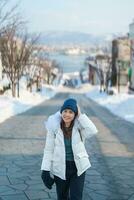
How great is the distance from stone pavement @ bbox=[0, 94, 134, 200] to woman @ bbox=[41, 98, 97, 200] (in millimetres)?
1804

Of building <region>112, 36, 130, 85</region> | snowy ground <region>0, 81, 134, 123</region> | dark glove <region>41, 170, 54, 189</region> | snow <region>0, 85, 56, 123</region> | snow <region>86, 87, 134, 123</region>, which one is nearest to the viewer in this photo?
dark glove <region>41, 170, 54, 189</region>

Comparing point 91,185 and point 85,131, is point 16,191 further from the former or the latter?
point 85,131

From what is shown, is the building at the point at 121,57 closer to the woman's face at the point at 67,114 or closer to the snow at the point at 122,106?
the snow at the point at 122,106

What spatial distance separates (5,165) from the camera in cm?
1022

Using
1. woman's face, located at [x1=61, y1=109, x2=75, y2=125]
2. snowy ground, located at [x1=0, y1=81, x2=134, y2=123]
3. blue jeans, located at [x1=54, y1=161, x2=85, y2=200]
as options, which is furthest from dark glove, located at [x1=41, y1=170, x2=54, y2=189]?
snowy ground, located at [x1=0, y1=81, x2=134, y2=123]

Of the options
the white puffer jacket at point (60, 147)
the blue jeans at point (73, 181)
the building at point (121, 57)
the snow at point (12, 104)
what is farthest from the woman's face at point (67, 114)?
the building at point (121, 57)

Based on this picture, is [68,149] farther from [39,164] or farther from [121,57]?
[121,57]

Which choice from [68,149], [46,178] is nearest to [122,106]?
[68,149]

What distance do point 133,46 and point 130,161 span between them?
182 ft

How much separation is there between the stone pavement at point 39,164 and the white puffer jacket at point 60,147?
1865 millimetres

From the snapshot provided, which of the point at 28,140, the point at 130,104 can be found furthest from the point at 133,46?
the point at 28,140

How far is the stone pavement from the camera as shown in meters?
7.88

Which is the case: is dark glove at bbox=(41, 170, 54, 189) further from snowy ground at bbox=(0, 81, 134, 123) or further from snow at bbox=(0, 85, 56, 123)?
snowy ground at bbox=(0, 81, 134, 123)

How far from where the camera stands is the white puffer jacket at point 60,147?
18.9 ft
